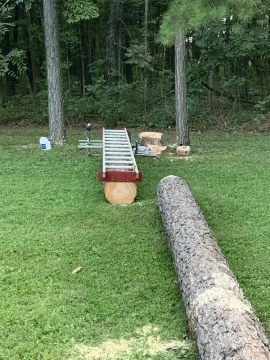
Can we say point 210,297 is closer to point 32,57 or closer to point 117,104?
point 117,104

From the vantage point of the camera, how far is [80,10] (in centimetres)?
1059

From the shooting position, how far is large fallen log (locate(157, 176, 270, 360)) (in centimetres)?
264

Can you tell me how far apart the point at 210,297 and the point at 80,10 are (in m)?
8.87

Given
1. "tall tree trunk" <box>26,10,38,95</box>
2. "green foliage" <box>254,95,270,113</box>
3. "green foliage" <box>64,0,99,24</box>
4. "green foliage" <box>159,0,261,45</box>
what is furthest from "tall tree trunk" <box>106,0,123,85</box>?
"green foliage" <box>159,0,261,45</box>

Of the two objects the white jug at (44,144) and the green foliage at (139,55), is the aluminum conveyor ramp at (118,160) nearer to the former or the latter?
the white jug at (44,144)

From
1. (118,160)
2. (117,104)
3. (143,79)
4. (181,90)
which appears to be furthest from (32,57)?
(118,160)

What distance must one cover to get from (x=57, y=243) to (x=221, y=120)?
1053 centimetres

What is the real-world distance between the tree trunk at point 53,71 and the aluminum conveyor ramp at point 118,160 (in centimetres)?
174

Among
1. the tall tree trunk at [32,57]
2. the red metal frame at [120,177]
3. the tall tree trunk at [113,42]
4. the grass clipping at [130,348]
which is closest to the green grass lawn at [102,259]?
the grass clipping at [130,348]

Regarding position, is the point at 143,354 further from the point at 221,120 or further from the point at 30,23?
the point at 30,23

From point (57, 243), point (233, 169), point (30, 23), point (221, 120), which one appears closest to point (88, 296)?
point (57, 243)

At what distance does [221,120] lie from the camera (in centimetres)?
1452

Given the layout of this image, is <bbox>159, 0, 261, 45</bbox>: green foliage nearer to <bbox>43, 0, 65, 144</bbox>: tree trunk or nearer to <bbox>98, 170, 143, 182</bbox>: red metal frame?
<bbox>98, 170, 143, 182</bbox>: red metal frame

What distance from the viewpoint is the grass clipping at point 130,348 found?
9.75 feet
